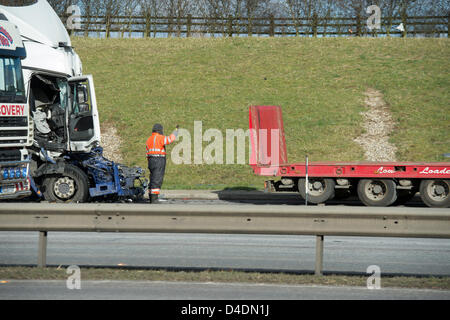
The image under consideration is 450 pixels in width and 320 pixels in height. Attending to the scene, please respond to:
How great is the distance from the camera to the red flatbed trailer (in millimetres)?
13625

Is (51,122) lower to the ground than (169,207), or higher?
higher

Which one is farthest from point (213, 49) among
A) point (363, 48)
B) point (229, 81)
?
point (363, 48)

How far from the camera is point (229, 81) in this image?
29156mm

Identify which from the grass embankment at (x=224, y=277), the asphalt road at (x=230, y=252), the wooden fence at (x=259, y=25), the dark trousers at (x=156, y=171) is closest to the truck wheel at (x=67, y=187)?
the dark trousers at (x=156, y=171)

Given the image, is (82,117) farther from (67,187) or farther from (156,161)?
(156,161)

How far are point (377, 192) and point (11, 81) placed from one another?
8.47 metres

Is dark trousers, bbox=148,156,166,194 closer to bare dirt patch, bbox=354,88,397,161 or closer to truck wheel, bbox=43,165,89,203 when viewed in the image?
truck wheel, bbox=43,165,89,203

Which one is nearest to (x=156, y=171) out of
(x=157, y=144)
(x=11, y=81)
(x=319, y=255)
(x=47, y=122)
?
(x=157, y=144)

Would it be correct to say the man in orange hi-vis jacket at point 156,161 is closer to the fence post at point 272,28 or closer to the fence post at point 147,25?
the fence post at point 272,28

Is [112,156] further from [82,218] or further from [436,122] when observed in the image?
[82,218]

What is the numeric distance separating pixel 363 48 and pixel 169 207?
1160 inches

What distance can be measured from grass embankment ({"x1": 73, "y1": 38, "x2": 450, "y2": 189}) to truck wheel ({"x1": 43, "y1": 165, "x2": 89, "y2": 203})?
5.82 metres

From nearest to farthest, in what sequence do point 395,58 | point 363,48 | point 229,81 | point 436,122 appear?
point 436,122
point 229,81
point 395,58
point 363,48

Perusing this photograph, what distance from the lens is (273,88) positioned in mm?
28000
